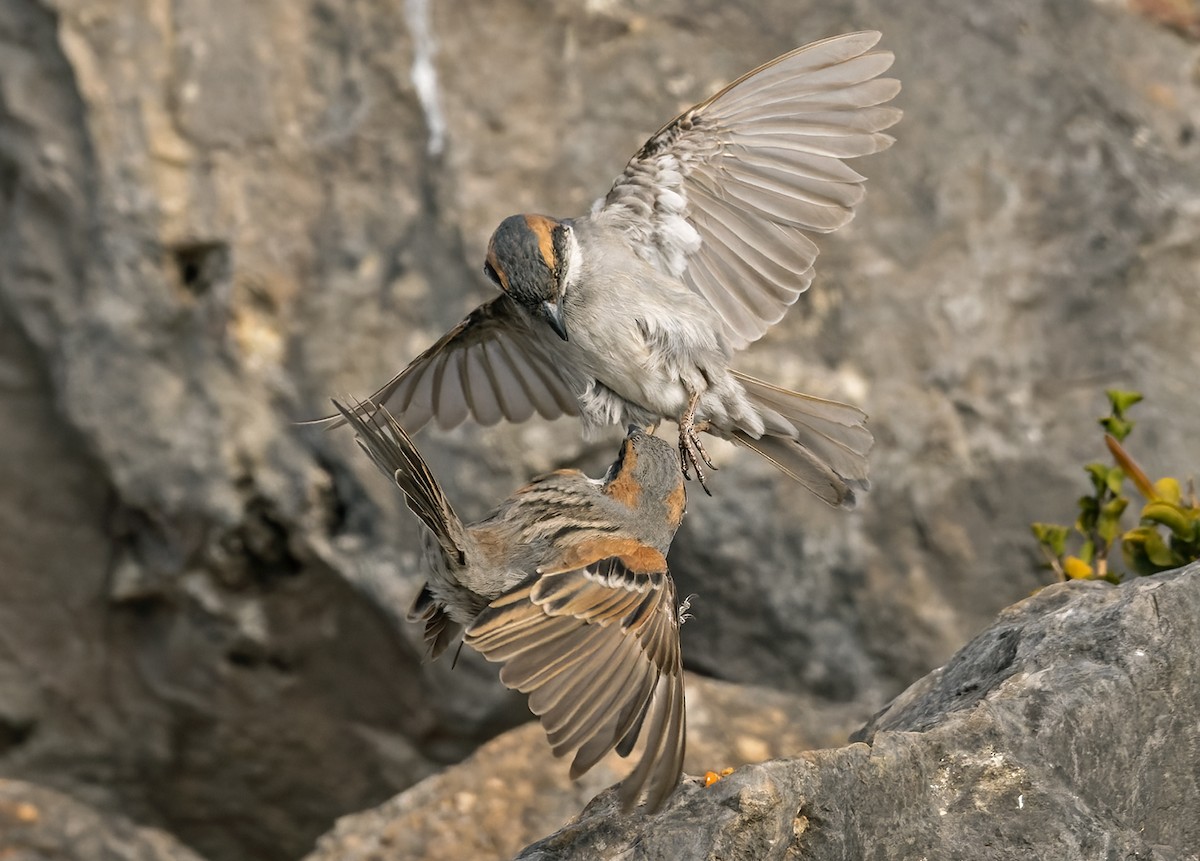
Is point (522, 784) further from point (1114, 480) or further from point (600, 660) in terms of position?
point (1114, 480)

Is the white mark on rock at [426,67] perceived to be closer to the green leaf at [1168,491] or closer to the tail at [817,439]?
the tail at [817,439]

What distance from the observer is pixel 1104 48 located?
24.7 ft

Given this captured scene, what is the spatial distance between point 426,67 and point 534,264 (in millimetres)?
2712

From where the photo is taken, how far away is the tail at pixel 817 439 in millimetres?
5496

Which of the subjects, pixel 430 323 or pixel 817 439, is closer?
pixel 817 439

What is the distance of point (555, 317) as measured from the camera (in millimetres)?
5020

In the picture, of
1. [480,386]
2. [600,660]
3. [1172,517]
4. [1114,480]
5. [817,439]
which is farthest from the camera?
[480,386]

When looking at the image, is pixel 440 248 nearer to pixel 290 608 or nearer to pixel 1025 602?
pixel 290 608

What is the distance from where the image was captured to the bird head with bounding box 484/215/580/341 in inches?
194

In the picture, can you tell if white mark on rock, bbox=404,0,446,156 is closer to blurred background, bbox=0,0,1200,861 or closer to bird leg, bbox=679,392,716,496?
blurred background, bbox=0,0,1200,861

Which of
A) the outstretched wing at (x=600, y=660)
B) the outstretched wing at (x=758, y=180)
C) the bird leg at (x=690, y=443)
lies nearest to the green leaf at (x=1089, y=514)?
the bird leg at (x=690, y=443)

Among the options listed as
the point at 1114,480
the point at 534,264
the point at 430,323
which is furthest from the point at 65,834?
the point at 1114,480

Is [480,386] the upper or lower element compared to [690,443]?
upper

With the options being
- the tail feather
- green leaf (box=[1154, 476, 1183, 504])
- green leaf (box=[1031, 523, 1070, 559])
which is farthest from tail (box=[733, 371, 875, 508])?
the tail feather
